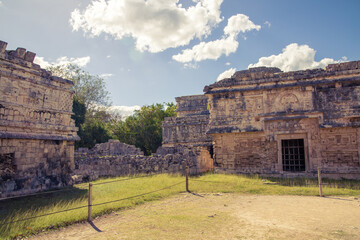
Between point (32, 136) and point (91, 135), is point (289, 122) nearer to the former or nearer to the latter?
point (32, 136)

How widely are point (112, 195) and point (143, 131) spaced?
18296 millimetres

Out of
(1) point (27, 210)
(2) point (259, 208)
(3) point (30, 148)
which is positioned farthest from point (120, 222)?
(3) point (30, 148)

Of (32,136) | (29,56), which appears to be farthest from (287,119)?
(29,56)

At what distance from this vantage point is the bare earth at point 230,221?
14.0 feet

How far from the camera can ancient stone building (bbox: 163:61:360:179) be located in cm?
1094

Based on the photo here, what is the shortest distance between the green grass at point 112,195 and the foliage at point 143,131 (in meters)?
14.9

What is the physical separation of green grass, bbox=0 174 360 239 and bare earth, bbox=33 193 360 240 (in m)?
0.38

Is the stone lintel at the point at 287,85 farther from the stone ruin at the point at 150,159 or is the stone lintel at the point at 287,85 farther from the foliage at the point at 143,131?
the foliage at the point at 143,131

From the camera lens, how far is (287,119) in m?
11.7

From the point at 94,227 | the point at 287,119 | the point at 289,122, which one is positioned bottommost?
the point at 94,227

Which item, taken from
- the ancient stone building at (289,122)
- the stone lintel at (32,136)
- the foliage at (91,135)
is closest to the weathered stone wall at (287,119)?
the ancient stone building at (289,122)

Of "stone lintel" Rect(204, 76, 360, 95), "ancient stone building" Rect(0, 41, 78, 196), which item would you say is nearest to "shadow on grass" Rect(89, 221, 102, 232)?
"ancient stone building" Rect(0, 41, 78, 196)

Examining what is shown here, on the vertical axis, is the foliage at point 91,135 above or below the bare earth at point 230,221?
above

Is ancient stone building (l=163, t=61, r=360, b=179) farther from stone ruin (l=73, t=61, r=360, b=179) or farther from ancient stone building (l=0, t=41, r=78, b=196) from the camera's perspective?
ancient stone building (l=0, t=41, r=78, b=196)
